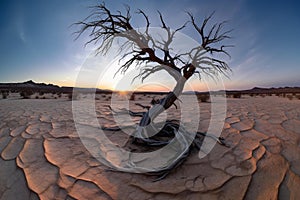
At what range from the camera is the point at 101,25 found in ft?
11.6

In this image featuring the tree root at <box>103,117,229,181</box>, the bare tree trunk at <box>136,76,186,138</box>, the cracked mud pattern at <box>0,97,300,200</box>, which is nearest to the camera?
the cracked mud pattern at <box>0,97,300,200</box>

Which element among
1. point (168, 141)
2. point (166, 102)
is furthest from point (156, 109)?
point (168, 141)

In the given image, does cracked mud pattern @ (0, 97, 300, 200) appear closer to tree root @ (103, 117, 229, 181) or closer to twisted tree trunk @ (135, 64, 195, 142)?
tree root @ (103, 117, 229, 181)

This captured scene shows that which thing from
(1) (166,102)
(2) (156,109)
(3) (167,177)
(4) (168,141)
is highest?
(1) (166,102)

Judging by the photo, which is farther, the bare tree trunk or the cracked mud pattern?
the bare tree trunk

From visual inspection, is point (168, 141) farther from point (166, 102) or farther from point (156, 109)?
point (166, 102)

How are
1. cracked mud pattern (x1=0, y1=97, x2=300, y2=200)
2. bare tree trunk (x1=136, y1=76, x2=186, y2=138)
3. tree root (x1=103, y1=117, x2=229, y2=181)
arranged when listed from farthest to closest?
bare tree trunk (x1=136, y1=76, x2=186, y2=138)
tree root (x1=103, y1=117, x2=229, y2=181)
cracked mud pattern (x1=0, y1=97, x2=300, y2=200)

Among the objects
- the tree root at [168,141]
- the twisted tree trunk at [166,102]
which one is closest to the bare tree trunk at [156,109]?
the twisted tree trunk at [166,102]

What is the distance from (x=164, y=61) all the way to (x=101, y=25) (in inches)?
61.4

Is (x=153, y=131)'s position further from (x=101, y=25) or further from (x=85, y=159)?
(x=101, y=25)

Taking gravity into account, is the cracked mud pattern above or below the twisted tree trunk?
below

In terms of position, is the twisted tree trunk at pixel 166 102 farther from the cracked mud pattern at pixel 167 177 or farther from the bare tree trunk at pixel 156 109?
the cracked mud pattern at pixel 167 177

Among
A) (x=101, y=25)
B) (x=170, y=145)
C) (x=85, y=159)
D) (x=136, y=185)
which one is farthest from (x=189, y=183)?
(x=101, y=25)

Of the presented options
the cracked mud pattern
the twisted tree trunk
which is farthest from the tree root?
the twisted tree trunk
